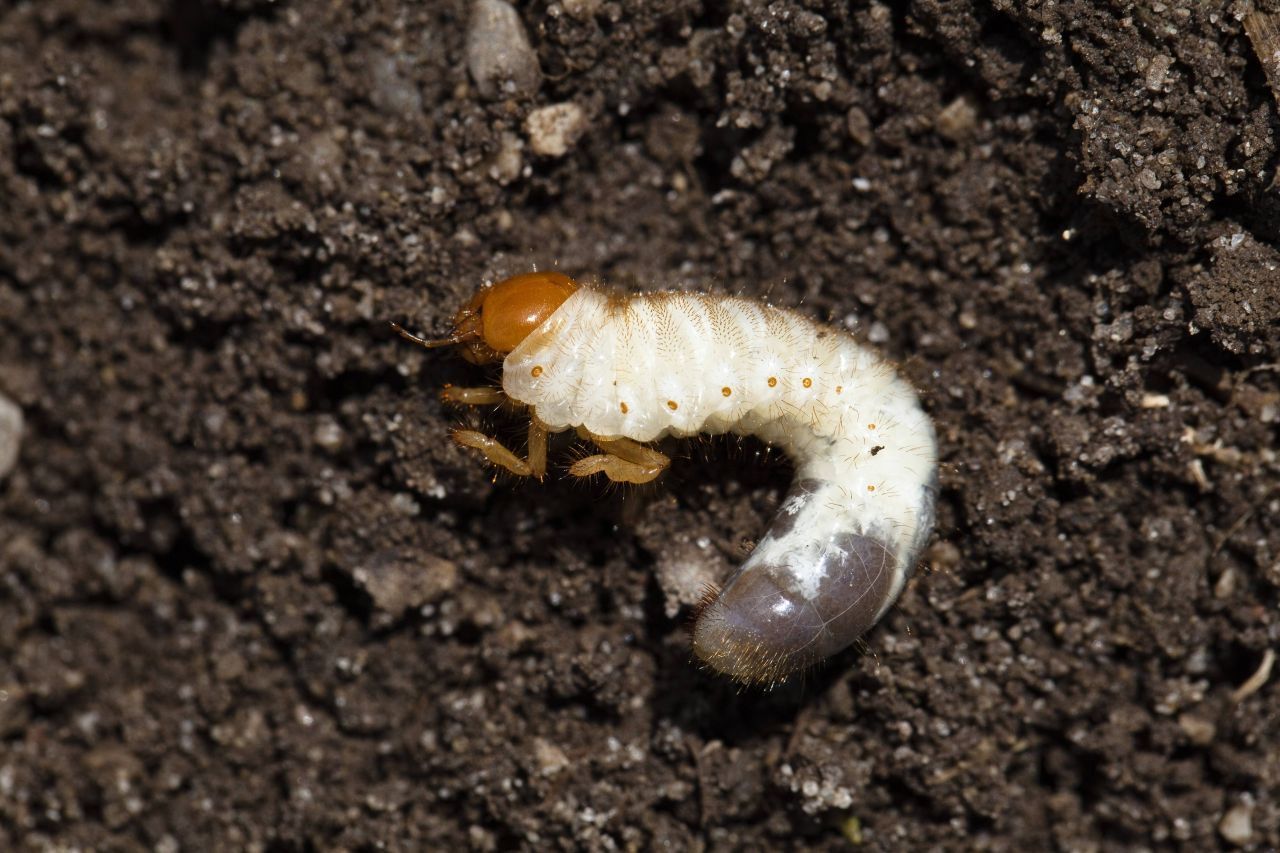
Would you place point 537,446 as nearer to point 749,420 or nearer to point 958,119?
point 749,420

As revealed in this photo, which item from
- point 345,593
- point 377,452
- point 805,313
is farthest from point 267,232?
point 805,313

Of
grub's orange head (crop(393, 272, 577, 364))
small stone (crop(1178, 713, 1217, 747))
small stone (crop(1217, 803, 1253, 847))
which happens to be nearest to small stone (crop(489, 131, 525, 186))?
grub's orange head (crop(393, 272, 577, 364))

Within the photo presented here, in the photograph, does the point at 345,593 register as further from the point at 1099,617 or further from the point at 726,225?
the point at 1099,617

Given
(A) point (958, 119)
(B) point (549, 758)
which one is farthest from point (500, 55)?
(B) point (549, 758)

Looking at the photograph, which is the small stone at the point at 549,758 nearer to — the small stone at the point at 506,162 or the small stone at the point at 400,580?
the small stone at the point at 400,580

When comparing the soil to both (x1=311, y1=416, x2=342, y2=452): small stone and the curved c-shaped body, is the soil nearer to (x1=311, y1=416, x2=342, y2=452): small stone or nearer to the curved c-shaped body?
(x1=311, y1=416, x2=342, y2=452): small stone

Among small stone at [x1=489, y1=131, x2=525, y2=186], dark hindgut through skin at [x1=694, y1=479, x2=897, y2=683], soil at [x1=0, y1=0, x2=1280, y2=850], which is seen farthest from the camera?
small stone at [x1=489, y1=131, x2=525, y2=186]

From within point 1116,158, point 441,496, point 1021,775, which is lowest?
point 1021,775
